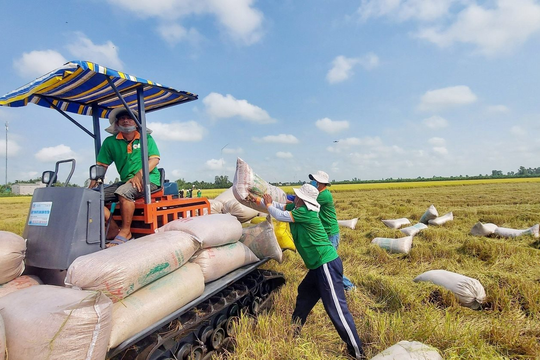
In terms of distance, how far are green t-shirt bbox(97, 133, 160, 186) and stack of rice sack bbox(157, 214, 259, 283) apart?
79 centimetres

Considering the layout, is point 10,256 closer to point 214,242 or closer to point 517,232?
point 214,242

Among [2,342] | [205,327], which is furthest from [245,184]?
[2,342]

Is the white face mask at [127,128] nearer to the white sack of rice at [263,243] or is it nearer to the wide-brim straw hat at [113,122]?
the wide-brim straw hat at [113,122]

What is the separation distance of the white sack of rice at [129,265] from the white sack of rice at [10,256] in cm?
57

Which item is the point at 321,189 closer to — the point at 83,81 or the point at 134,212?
the point at 134,212

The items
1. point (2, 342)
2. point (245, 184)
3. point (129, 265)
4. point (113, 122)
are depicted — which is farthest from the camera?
Result: point (245, 184)

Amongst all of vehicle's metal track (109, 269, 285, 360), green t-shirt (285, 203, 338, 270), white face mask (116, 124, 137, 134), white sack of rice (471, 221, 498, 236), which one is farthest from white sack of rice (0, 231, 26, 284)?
white sack of rice (471, 221, 498, 236)

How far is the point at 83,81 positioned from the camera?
354 cm

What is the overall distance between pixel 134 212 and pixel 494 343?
12.4 ft

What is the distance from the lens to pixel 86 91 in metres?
3.93

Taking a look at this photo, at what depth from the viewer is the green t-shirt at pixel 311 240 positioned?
3.45 metres

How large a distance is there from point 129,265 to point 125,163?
5.79ft

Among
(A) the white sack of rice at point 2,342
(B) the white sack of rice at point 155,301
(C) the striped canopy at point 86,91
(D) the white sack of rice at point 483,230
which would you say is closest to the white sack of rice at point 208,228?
(B) the white sack of rice at point 155,301

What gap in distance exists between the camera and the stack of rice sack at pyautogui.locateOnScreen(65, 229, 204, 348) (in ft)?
7.64
